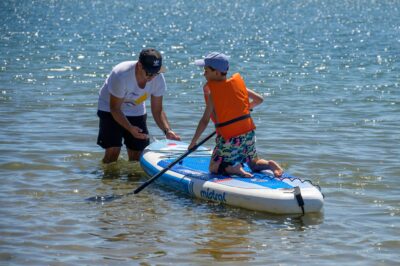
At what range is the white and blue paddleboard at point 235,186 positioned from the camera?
25.3ft

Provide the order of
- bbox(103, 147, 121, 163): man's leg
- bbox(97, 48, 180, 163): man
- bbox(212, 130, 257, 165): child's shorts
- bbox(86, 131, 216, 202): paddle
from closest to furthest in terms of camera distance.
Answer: bbox(212, 130, 257, 165): child's shorts < bbox(86, 131, 216, 202): paddle < bbox(97, 48, 180, 163): man < bbox(103, 147, 121, 163): man's leg

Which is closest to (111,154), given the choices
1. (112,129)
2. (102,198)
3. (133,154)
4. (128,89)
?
(133,154)

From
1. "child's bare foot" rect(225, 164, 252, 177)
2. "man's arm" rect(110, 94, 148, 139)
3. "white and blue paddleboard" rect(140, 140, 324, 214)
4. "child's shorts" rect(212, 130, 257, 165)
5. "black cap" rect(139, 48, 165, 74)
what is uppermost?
"black cap" rect(139, 48, 165, 74)

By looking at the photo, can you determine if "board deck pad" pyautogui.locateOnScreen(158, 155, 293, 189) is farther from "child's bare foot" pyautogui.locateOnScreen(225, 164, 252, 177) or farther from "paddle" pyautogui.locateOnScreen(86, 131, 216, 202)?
"paddle" pyautogui.locateOnScreen(86, 131, 216, 202)

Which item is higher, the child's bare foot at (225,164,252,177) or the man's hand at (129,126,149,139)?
the man's hand at (129,126,149,139)

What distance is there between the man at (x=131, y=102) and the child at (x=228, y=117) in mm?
677

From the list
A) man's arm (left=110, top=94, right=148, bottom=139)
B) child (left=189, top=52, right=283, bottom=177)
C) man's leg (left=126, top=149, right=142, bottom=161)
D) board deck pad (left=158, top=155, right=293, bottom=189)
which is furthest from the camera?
man's leg (left=126, top=149, right=142, bottom=161)

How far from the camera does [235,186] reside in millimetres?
8117

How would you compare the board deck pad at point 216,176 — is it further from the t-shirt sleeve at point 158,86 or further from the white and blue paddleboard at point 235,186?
the t-shirt sleeve at point 158,86

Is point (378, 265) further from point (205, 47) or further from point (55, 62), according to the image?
point (205, 47)

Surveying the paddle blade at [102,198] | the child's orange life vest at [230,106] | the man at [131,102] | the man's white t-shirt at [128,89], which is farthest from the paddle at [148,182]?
the man's white t-shirt at [128,89]

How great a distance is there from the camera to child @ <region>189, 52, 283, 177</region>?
820 cm

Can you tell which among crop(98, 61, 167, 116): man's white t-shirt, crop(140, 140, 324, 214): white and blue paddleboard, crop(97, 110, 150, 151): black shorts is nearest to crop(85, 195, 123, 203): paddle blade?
crop(140, 140, 324, 214): white and blue paddleboard

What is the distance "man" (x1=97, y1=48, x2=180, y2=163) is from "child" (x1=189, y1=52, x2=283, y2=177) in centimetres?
68
